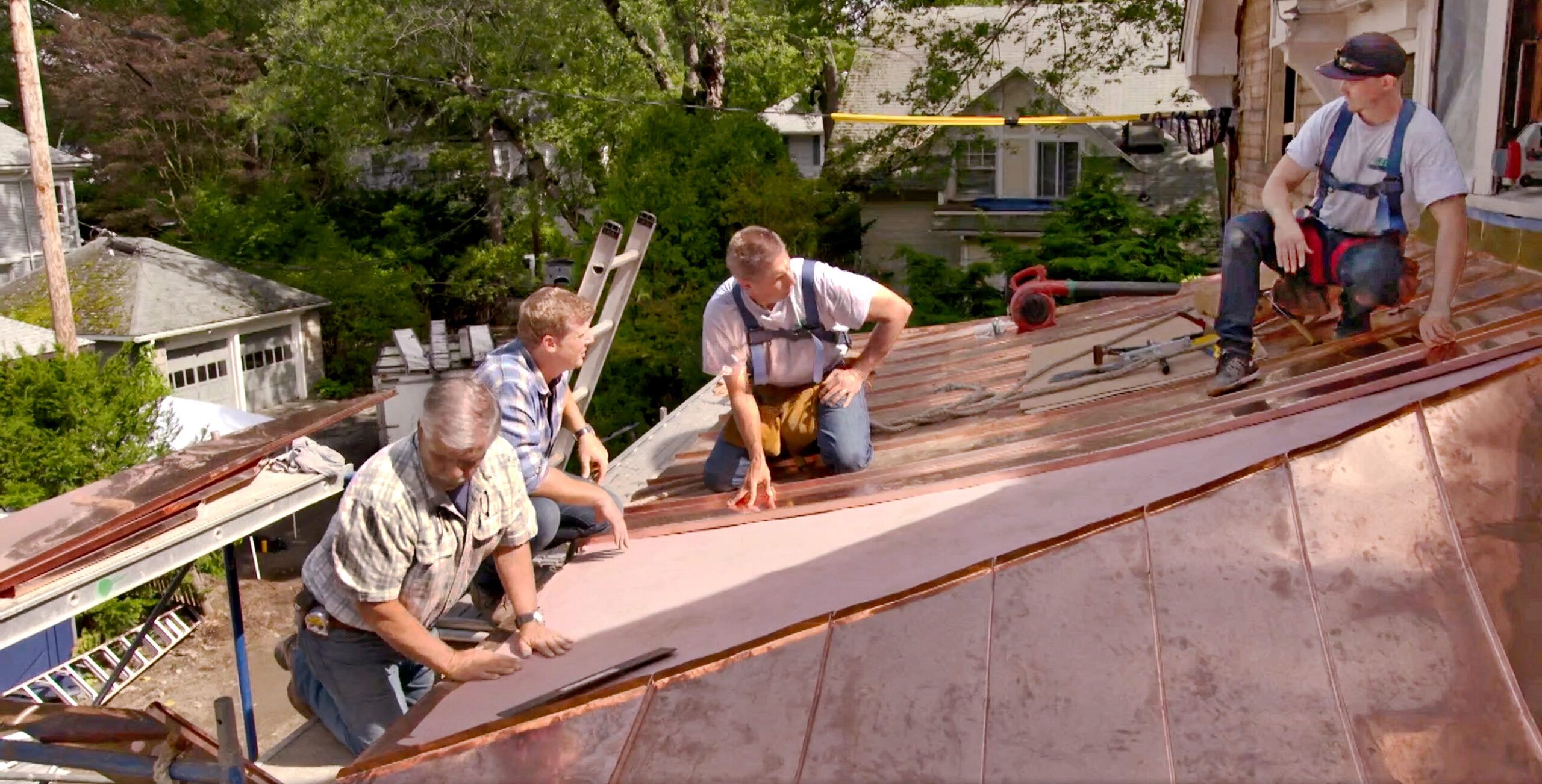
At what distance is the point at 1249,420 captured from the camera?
3.81 meters

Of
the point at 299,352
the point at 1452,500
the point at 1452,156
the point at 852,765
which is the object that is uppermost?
the point at 1452,156

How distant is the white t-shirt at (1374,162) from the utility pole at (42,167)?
13940 mm

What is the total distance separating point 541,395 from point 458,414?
107cm

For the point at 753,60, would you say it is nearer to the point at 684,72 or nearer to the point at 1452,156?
the point at 684,72

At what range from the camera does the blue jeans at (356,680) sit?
136 inches

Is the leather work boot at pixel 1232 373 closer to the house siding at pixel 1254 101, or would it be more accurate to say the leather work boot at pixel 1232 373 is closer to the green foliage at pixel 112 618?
the house siding at pixel 1254 101

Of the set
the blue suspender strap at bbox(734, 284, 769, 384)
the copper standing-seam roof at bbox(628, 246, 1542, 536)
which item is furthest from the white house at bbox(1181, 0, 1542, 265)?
the blue suspender strap at bbox(734, 284, 769, 384)

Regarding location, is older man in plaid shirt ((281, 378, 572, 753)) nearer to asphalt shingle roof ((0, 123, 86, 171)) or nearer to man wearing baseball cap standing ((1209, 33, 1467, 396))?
man wearing baseball cap standing ((1209, 33, 1467, 396))

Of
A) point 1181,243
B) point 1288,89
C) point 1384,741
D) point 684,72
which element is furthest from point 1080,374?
point 684,72

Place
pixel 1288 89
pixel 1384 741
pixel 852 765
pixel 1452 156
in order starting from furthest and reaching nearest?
pixel 1288 89
pixel 1452 156
pixel 852 765
pixel 1384 741

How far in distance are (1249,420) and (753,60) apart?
69.8 ft

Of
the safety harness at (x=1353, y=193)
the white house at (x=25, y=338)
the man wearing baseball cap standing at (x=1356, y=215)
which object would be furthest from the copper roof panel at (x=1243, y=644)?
the white house at (x=25, y=338)

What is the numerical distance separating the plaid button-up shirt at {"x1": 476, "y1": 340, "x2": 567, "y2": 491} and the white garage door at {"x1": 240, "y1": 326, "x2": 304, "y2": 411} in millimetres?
25803

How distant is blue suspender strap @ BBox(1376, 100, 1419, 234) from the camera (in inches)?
176
